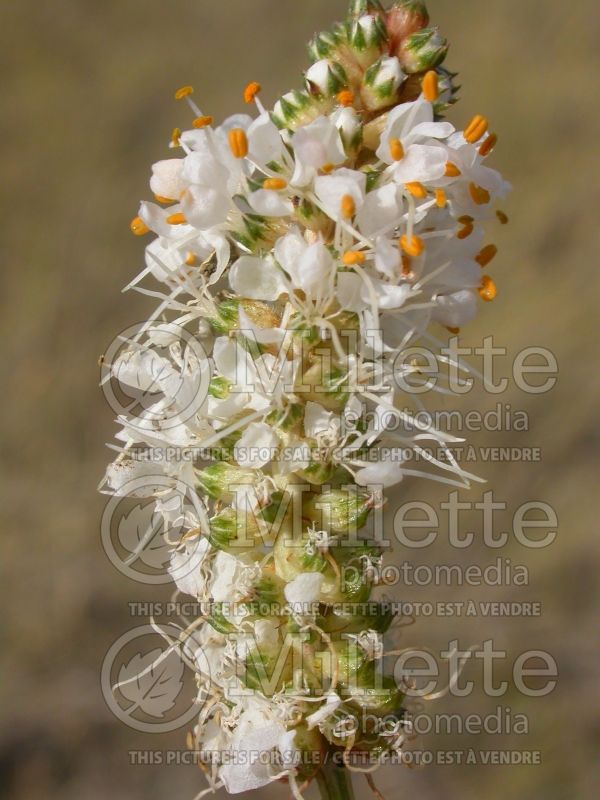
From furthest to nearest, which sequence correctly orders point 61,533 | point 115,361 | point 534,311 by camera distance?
point 534,311
point 61,533
point 115,361

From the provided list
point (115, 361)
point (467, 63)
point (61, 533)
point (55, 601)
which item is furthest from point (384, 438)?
point (467, 63)

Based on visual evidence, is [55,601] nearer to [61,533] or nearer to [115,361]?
[61,533]

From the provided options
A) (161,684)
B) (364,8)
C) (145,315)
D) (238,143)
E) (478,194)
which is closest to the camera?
(238,143)

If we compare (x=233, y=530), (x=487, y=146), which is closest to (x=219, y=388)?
(x=233, y=530)

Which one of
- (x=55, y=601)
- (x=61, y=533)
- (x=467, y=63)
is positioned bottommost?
(x=55, y=601)

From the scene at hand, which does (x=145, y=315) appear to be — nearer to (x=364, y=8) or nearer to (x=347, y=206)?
(x=364, y=8)

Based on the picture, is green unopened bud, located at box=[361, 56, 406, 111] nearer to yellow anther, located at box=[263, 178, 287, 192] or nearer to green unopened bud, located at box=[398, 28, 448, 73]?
green unopened bud, located at box=[398, 28, 448, 73]

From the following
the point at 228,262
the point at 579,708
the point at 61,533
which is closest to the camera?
the point at 228,262

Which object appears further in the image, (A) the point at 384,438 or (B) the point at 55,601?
(B) the point at 55,601
